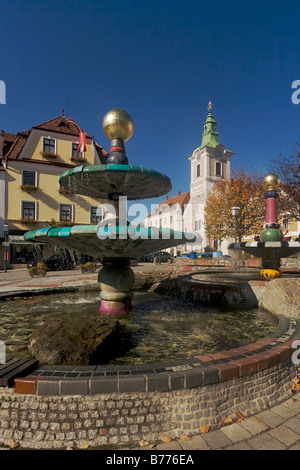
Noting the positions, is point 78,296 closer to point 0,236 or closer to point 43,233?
point 43,233

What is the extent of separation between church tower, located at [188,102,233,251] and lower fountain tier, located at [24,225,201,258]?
124 ft

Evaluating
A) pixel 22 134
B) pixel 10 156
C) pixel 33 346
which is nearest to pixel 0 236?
pixel 10 156

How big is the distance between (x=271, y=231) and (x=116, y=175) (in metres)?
5.87

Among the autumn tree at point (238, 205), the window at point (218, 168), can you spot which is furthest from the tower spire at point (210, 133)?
the autumn tree at point (238, 205)

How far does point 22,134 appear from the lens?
82.1 ft

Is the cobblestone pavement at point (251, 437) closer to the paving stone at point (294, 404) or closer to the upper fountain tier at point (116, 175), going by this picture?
the paving stone at point (294, 404)

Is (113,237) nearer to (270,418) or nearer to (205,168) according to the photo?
(270,418)

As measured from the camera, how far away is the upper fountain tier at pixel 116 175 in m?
4.84

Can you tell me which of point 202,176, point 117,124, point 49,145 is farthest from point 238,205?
point 117,124

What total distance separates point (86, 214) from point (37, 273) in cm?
1256

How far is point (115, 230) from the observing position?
4.20m

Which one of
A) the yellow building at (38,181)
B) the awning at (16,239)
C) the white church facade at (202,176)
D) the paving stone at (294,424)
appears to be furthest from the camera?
the white church facade at (202,176)

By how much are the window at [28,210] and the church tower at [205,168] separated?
85.4ft

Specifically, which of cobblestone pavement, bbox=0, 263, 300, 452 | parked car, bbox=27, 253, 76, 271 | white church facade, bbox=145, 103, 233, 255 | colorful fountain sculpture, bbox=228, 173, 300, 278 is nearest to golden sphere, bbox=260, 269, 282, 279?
colorful fountain sculpture, bbox=228, 173, 300, 278
